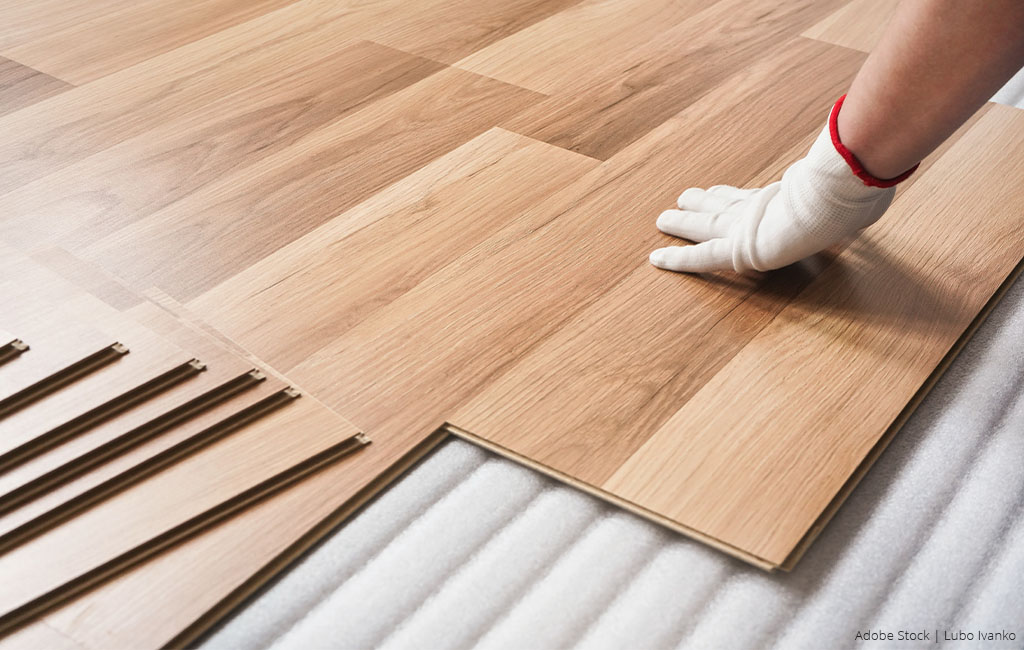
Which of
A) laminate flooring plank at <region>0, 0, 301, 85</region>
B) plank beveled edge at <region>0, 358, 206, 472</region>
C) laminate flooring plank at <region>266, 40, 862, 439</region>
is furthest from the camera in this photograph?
laminate flooring plank at <region>0, 0, 301, 85</region>

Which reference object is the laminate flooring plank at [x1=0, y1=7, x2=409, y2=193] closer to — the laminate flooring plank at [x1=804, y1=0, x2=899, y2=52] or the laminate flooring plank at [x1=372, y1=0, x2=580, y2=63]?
the laminate flooring plank at [x1=372, y1=0, x2=580, y2=63]

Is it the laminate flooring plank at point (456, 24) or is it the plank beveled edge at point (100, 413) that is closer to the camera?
the plank beveled edge at point (100, 413)

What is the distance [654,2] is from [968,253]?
0.84 meters

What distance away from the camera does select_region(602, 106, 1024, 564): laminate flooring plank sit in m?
0.83

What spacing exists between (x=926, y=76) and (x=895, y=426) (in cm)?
31

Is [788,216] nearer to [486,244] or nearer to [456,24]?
[486,244]

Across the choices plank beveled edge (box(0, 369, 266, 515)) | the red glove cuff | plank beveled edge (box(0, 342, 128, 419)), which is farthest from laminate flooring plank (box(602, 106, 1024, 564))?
plank beveled edge (box(0, 342, 128, 419))

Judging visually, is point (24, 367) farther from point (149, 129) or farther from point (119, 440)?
point (149, 129)

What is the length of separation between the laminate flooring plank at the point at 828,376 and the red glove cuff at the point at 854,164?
0.14m

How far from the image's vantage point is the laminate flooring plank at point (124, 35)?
1541 mm

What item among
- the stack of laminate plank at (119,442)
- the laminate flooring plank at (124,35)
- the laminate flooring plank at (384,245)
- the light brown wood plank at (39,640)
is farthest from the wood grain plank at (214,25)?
the light brown wood plank at (39,640)

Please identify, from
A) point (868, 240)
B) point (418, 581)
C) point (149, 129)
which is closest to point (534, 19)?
point (149, 129)

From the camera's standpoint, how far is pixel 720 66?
1534 mm

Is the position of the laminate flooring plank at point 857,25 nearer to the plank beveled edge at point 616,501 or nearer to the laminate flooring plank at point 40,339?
the plank beveled edge at point 616,501
